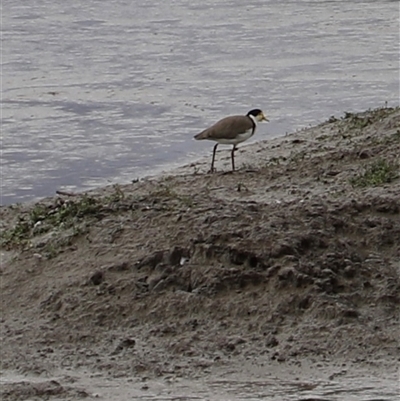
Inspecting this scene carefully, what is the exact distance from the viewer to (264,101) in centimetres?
1517

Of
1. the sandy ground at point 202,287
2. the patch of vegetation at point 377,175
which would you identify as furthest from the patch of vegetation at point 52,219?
the patch of vegetation at point 377,175

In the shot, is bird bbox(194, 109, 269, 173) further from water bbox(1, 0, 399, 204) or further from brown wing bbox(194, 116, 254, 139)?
water bbox(1, 0, 399, 204)

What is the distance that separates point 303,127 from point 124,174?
99.1 inches

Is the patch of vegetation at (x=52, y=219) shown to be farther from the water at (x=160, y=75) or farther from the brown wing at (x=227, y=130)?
the water at (x=160, y=75)

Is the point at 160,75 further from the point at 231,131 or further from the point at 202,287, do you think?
the point at 202,287

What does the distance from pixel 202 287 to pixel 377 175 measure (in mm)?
2376

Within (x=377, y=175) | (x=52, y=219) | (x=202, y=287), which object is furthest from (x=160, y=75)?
(x=202, y=287)

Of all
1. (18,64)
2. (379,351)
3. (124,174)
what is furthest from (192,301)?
(18,64)

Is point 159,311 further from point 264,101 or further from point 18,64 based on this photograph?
point 18,64

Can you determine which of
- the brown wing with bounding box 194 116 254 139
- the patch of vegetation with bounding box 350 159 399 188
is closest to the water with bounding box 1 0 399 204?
the brown wing with bounding box 194 116 254 139

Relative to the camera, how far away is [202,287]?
298 inches

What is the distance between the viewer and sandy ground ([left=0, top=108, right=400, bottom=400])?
6.81 m

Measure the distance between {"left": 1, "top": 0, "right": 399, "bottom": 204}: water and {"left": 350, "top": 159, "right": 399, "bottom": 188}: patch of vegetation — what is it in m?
3.11

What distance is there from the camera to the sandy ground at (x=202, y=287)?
6.81m
